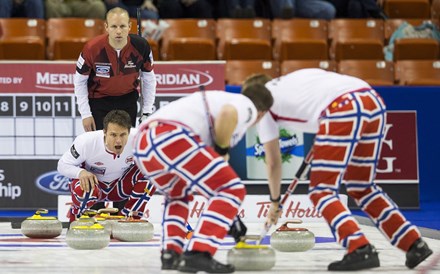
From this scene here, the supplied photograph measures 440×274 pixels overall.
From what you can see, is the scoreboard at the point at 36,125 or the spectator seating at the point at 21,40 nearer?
the scoreboard at the point at 36,125

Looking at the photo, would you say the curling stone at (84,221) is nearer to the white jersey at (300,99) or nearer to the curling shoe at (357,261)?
the white jersey at (300,99)

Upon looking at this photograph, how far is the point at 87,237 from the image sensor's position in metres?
6.97

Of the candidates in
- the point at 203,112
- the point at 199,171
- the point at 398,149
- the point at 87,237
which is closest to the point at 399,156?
the point at 398,149

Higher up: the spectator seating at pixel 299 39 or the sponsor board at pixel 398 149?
the spectator seating at pixel 299 39

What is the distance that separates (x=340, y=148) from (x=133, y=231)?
2340 millimetres

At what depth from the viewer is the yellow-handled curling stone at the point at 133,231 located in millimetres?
7637

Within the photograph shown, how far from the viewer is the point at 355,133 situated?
5820 millimetres

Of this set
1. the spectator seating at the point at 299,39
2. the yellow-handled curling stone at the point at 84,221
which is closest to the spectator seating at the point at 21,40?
the spectator seating at the point at 299,39

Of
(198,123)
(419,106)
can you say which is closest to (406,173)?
(419,106)

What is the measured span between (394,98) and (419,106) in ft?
0.99

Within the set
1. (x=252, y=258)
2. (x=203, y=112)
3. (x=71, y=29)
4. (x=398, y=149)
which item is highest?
(x=203, y=112)

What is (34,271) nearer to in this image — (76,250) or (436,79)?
(76,250)

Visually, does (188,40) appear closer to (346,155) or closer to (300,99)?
(300,99)

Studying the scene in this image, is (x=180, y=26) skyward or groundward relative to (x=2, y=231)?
skyward
